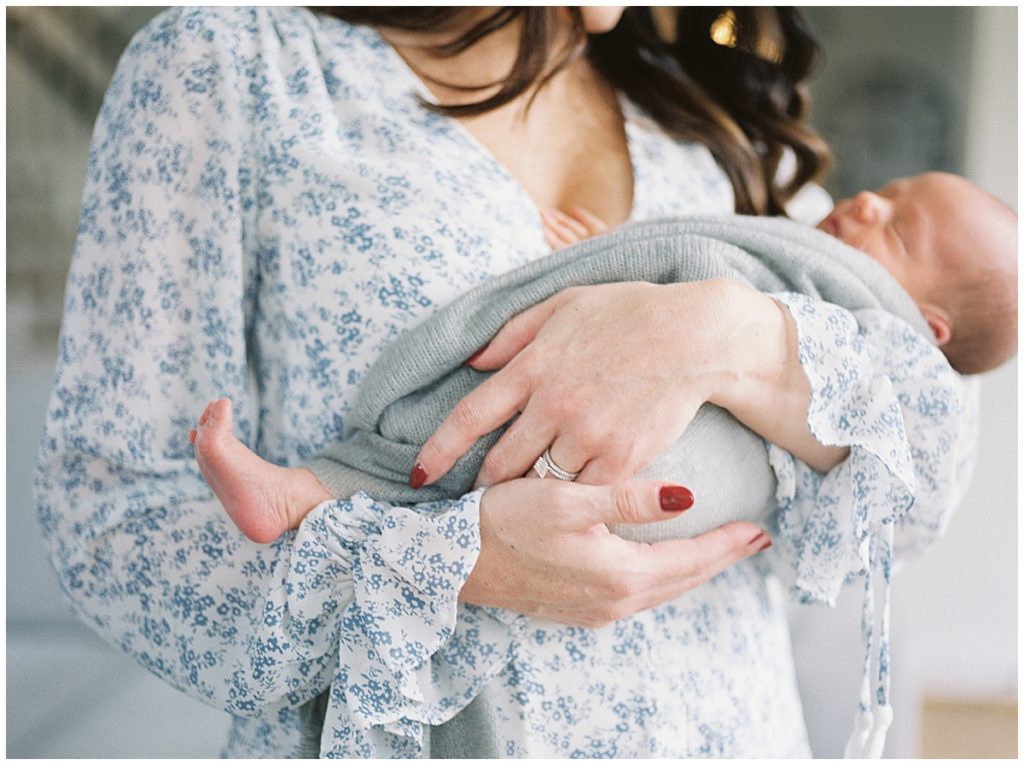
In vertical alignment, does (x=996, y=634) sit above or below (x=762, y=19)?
below

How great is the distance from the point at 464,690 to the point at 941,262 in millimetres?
746

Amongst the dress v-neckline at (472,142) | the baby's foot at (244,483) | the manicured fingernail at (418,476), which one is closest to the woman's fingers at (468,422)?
the manicured fingernail at (418,476)

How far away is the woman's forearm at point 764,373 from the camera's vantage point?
0.76 meters

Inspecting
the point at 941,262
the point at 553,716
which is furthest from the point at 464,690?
the point at 941,262

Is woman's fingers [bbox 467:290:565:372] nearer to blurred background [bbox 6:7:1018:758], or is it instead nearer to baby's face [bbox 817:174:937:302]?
baby's face [bbox 817:174:937:302]

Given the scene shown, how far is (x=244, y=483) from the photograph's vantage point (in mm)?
758

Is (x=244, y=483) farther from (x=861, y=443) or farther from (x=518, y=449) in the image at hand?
(x=861, y=443)

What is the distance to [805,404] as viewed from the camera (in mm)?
810

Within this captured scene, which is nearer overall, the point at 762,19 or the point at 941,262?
the point at 941,262

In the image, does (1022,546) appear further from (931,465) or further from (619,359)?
(619,359)

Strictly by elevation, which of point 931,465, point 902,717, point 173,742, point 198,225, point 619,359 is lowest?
point 902,717

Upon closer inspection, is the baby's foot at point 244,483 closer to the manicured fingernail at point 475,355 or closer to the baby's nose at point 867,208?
the manicured fingernail at point 475,355

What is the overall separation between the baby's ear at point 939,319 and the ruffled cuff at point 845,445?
0.32 m

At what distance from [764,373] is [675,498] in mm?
147
